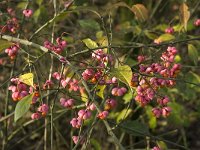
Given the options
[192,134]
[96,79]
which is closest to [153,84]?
[96,79]

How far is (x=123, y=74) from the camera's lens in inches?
62.2

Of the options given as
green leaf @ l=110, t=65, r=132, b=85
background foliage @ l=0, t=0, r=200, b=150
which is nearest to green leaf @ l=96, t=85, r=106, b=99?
background foliage @ l=0, t=0, r=200, b=150

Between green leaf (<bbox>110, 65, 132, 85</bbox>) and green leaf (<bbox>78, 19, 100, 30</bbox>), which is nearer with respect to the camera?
A: green leaf (<bbox>110, 65, 132, 85</bbox>)

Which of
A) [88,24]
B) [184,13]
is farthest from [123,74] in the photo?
[88,24]

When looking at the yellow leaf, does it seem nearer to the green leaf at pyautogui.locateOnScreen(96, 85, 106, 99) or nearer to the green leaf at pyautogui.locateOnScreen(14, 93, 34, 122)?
the green leaf at pyautogui.locateOnScreen(14, 93, 34, 122)

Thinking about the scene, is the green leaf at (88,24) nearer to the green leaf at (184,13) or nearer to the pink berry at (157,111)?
the green leaf at (184,13)

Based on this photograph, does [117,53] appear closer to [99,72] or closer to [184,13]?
[184,13]

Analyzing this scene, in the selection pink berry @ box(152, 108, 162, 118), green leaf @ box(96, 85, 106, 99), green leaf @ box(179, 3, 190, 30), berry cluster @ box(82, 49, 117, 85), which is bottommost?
pink berry @ box(152, 108, 162, 118)

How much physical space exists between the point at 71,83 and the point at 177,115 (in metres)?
1.52

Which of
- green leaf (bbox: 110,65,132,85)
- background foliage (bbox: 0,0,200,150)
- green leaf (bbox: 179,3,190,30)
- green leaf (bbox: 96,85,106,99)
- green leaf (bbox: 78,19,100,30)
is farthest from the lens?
green leaf (bbox: 78,19,100,30)

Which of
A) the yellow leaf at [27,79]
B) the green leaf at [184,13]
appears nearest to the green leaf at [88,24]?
the green leaf at [184,13]

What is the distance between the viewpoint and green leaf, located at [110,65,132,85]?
1562 mm

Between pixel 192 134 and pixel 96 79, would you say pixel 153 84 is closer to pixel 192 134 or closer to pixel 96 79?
pixel 96 79

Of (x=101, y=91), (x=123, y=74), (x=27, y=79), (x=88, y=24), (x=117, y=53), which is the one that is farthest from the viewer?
(x=117, y=53)
